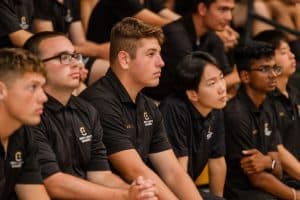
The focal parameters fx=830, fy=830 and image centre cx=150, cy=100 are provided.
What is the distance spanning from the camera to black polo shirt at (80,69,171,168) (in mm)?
4152

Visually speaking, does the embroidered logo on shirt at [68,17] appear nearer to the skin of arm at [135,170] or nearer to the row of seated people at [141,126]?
the row of seated people at [141,126]

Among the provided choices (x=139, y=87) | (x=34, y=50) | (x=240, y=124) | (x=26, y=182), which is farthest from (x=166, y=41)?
(x=26, y=182)

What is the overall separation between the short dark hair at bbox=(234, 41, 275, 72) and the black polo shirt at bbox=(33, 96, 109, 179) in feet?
5.18

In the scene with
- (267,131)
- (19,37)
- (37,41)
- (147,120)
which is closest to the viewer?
(37,41)

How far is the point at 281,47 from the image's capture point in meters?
5.73

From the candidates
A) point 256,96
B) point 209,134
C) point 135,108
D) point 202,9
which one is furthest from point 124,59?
point 202,9

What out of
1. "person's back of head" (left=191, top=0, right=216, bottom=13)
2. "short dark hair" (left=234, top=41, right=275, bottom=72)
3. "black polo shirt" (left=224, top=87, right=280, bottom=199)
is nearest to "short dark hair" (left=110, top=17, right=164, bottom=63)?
"black polo shirt" (left=224, top=87, right=280, bottom=199)

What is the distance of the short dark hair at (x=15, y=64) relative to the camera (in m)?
3.49

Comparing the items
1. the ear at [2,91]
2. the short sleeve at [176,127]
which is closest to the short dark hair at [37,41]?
the ear at [2,91]

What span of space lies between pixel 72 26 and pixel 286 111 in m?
1.54

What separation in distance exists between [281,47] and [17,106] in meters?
2.70

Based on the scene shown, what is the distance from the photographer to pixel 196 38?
5.59 m

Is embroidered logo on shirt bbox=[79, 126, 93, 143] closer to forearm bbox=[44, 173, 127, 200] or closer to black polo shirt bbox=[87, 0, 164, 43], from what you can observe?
forearm bbox=[44, 173, 127, 200]

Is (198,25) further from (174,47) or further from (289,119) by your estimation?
(289,119)
